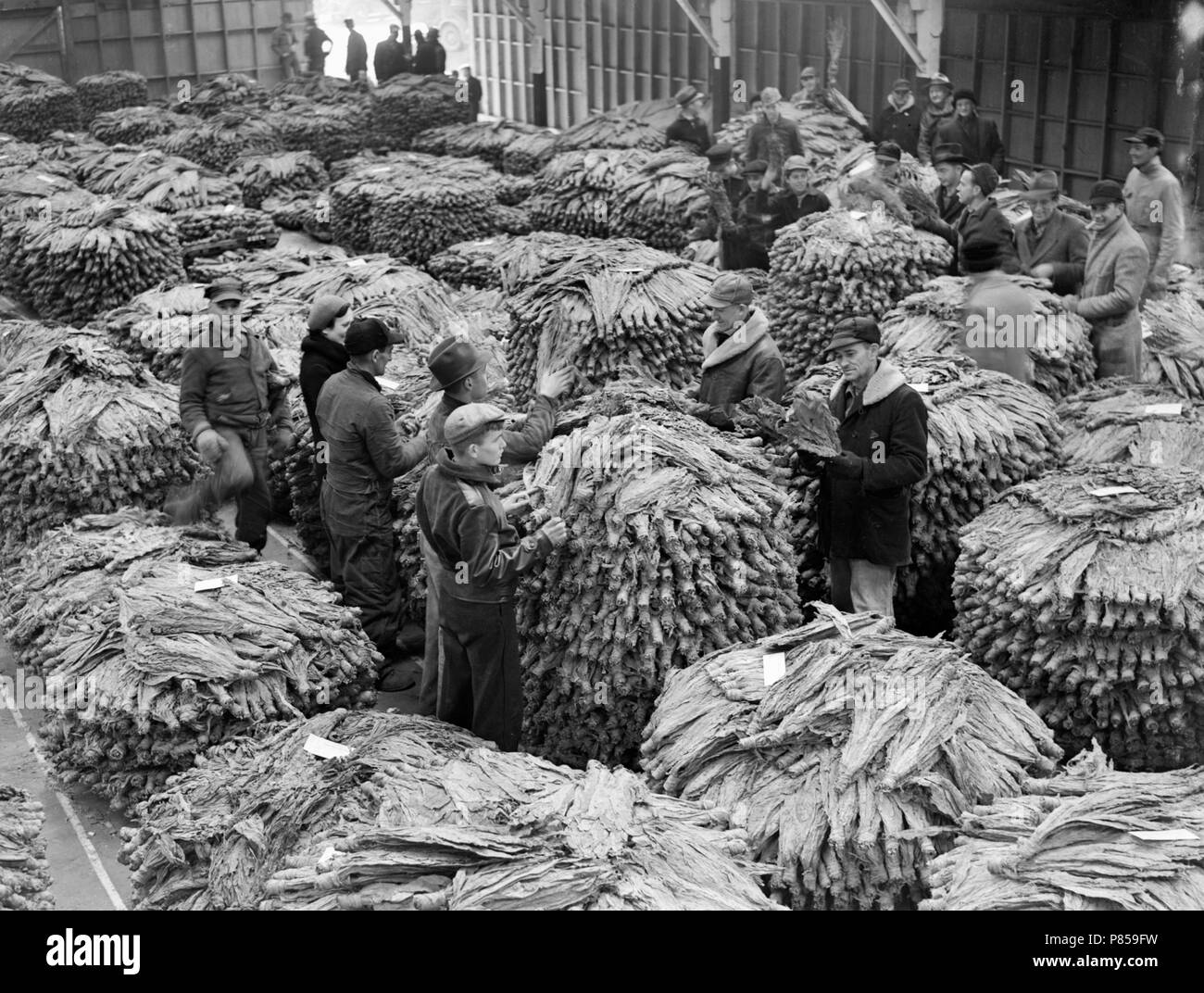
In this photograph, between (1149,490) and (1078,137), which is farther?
(1078,137)

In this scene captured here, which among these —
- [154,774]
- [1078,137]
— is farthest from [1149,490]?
[1078,137]

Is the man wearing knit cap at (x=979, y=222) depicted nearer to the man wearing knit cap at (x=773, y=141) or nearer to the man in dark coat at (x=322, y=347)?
the man wearing knit cap at (x=773, y=141)

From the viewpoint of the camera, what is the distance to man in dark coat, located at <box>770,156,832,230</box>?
34.2ft

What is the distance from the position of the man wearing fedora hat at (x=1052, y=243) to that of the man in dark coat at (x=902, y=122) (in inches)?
164

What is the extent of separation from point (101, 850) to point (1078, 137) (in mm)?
12792

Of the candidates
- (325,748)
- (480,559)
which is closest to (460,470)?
(480,559)

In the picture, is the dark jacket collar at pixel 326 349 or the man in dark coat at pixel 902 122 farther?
the man in dark coat at pixel 902 122

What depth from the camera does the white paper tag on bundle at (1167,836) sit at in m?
4.37

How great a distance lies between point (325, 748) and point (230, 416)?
3.44 m

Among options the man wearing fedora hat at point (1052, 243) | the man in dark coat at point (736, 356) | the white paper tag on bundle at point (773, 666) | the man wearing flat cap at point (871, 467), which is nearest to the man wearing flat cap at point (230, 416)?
the man in dark coat at point (736, 356)

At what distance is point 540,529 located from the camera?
19.5 feet

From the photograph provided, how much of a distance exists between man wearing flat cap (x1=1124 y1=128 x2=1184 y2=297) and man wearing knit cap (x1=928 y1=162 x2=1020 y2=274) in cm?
90

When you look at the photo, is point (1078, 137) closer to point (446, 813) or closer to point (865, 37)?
point (865, 37)

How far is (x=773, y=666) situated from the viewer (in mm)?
5457
